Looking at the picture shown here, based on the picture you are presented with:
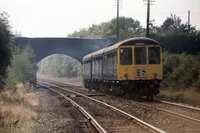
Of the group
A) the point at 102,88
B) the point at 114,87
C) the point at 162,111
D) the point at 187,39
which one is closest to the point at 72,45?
the point at 187,39

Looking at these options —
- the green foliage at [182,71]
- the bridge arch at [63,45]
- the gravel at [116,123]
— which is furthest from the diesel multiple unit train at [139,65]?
the bridge arch at [63,45]

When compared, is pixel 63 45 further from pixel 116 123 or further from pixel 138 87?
pixel 116 123

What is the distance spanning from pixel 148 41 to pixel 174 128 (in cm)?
1241

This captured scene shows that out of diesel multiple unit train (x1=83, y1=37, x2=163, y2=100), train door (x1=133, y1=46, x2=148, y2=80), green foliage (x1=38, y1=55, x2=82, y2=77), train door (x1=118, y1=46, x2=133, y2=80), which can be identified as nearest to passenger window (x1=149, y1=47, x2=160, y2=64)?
diesel multiple unit train (x1=83, y1=37, x2=163, y2=100)

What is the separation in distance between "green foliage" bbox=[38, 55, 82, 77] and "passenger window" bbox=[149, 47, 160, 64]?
6028cm

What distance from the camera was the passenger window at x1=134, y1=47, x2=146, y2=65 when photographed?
2514 cm

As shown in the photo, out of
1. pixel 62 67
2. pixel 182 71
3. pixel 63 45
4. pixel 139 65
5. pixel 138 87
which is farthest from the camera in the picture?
pixel 62 67

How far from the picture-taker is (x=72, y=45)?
70500mm

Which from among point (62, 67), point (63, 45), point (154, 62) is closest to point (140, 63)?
point (154, 62)

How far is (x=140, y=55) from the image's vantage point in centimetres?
2522

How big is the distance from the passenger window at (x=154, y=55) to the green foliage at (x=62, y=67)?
198ft

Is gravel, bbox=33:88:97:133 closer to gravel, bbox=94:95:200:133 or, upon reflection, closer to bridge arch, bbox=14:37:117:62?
gravel, bbox=94:95:200:133

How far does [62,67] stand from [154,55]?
84593mm

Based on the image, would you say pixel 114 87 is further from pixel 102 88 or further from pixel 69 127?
pixel 69 127
